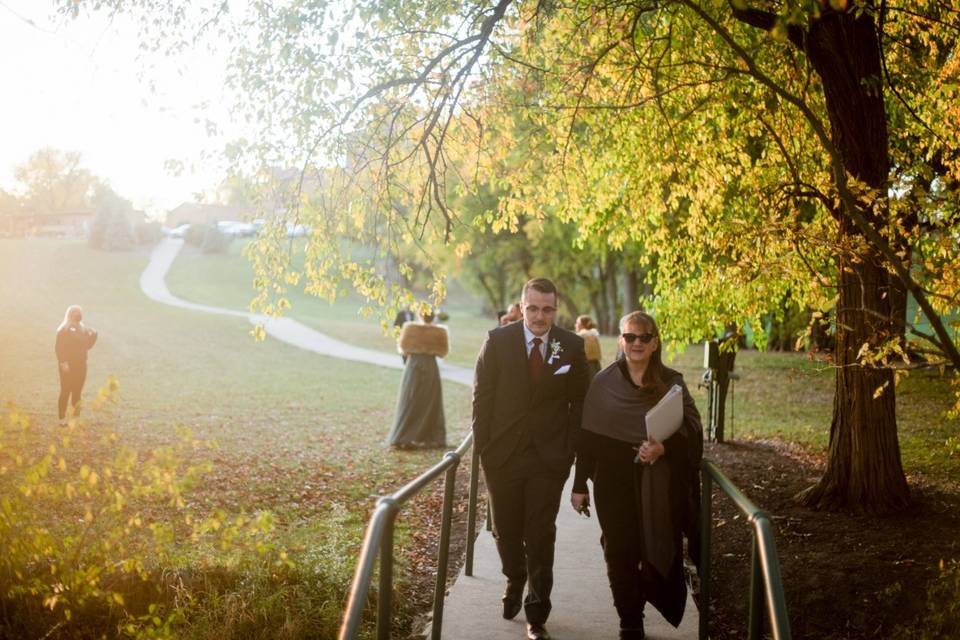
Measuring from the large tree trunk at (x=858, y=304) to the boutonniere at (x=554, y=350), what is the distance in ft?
9.95

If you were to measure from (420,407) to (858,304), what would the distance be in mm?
7930

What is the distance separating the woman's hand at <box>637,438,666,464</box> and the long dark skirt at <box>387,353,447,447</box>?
9336mm

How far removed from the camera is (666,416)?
201 inches

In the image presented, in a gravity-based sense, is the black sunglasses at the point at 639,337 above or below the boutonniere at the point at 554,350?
above

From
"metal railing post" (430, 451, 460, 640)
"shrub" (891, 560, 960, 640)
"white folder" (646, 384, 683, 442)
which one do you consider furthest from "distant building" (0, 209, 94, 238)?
"shrub" (891, 560, 960, 640)

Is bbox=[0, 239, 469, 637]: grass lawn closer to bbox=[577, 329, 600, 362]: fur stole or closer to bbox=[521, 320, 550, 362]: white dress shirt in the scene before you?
bbox=[521, 320, 550, 362]: white dress shirt

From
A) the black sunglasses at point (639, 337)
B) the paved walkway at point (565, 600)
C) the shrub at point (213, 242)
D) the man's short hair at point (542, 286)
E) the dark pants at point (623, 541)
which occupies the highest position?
the shrub at point (213, 242)

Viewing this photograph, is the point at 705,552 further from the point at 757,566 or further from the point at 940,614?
the point at 940,614

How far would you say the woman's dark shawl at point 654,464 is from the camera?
5.24 m

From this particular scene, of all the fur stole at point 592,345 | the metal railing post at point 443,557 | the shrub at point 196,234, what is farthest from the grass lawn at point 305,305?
the metal railing post at point 443,557

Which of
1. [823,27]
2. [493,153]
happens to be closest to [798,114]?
[823,27]

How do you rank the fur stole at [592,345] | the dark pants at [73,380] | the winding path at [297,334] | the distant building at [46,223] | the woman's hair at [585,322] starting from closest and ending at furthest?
the fur stole at [592,345], the woman's hair at [585,322], the dark pants at [73,380], the winding path at [297,334], the distant building at [46,223]

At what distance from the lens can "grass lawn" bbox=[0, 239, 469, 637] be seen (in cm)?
1111

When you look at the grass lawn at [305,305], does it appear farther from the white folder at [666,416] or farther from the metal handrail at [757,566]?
the white folder at [666,416]
